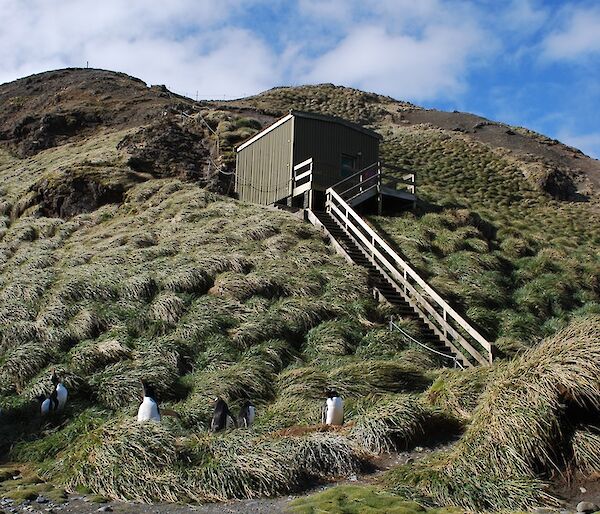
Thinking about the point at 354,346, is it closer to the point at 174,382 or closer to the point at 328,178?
the point at 174,382

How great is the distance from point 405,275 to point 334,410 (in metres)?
8.36

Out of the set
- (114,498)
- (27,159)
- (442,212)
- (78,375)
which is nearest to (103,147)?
(27,159)

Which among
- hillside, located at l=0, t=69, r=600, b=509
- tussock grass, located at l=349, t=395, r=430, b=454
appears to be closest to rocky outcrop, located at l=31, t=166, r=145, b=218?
hillside, located at l=0, t=69, r=600, b=509

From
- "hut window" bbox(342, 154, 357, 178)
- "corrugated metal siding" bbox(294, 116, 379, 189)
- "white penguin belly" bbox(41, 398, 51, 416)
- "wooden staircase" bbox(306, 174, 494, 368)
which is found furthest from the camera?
"hut window" bbox(342, 154, 357, 178)

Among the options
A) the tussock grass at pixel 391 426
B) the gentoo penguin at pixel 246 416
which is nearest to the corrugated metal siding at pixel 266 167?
the gentoo penguin at pixel 246 416

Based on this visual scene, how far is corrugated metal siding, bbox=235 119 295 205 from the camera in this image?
85.8ft

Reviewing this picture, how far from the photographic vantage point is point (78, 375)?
1441cm

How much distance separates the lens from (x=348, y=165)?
26.9 m

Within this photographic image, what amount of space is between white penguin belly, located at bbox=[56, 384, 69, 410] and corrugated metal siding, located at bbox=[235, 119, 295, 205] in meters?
13.7

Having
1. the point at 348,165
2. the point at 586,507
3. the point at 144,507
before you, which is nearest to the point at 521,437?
the point at 586,507

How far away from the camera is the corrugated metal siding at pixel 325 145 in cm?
2573

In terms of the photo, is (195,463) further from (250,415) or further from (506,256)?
(506,256)

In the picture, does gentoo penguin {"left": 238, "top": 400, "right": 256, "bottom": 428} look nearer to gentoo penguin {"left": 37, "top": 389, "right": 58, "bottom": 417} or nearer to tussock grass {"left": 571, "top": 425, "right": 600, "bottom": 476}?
gentoo penguin {"left": 37, "top": 389, "right": 58, "bottom": 417}

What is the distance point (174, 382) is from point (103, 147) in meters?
22.8
